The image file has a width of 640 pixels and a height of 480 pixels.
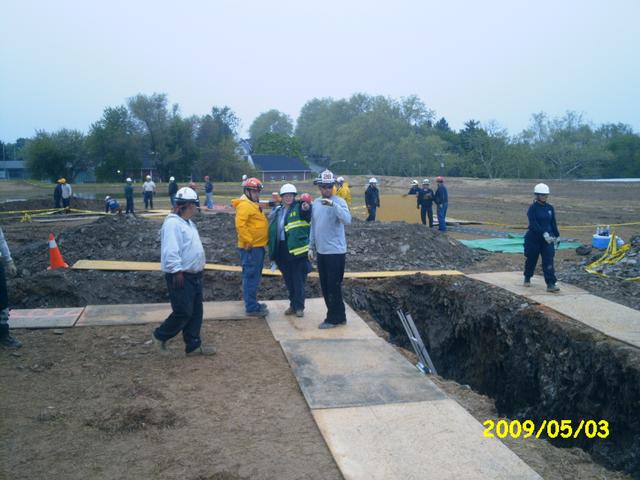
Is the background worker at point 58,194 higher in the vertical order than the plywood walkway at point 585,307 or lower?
higher

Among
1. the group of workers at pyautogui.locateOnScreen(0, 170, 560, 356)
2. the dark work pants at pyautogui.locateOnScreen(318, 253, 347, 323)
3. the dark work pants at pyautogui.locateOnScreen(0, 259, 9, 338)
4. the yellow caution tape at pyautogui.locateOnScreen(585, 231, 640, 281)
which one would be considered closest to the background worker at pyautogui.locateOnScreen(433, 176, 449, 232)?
the yellow caution tape at pyautogui.locateOnScreen(585, 231, 640, 281)

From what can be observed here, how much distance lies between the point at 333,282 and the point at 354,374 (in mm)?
1638

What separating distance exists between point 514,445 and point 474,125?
7629cm

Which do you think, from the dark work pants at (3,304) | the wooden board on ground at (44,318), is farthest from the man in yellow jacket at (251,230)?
the dark work pants at (3,304)

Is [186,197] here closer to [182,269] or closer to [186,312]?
[182,269]

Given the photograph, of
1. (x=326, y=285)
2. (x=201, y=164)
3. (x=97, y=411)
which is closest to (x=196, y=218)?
(x=326, y=285)

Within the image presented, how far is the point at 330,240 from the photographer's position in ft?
21.8

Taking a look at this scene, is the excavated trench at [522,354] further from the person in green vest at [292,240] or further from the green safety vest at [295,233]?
the green safety vest at [295,233]

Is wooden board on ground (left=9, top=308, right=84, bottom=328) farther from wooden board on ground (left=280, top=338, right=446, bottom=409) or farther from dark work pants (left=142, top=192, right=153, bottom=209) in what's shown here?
dark work pants (left=142, top=192, right=153, bottom=209)

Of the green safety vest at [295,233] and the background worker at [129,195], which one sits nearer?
the green safety vest at [295,233]

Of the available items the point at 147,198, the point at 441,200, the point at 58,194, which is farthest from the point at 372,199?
the point at 58,194

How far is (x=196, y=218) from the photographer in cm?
1673

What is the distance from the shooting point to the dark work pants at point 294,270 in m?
6.99

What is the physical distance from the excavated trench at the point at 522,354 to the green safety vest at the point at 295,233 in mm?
2530
